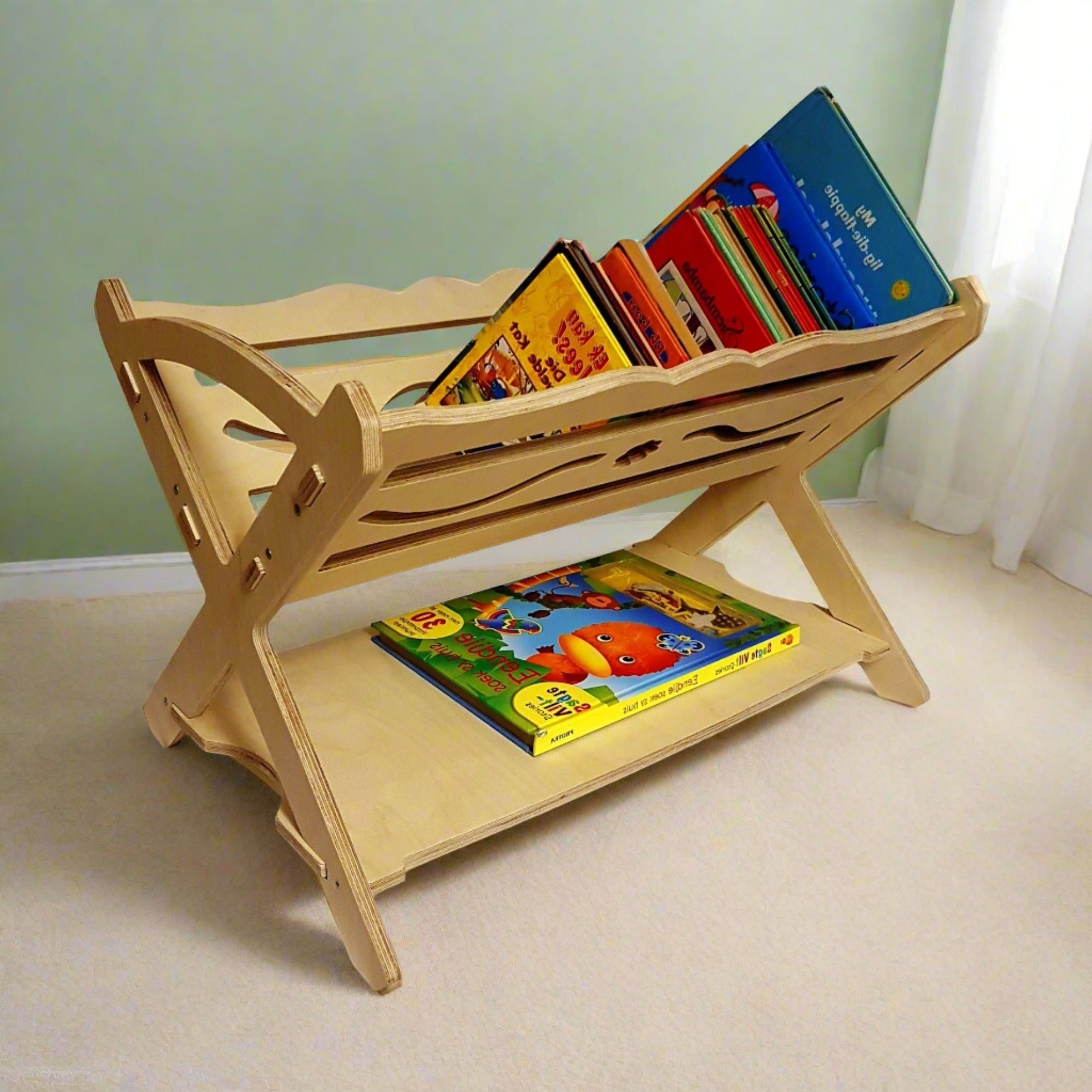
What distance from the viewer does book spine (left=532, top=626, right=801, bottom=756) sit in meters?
1.24

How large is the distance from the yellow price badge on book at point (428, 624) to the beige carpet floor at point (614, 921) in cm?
28

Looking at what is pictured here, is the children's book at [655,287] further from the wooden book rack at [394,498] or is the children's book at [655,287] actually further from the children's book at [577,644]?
the children's book at [577,644]

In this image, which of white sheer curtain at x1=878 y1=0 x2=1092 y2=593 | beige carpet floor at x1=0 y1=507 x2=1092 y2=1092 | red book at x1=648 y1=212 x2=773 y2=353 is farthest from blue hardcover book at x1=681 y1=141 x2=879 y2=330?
white sheer curtain at x1=878 y1=0 x2=1092 y2=593

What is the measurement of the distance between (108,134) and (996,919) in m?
1.59

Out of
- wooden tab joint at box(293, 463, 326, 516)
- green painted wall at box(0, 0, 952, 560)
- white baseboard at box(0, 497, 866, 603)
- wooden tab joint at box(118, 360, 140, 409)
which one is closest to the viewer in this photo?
wooden tab joint at box(293, 463, 326, 516)

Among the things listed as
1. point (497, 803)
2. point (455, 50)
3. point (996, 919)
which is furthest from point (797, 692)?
point (455, 50)

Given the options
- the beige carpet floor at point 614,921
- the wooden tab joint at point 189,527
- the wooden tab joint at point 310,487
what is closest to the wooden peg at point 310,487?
the wooden tab joint at point 310,487

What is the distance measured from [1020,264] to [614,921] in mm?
1556

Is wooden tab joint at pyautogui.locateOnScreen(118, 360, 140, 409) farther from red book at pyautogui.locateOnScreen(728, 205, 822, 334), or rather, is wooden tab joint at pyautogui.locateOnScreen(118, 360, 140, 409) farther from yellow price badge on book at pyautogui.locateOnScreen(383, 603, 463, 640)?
red book at pyautogui.locateOnScreen(728, 205, 822, 334)

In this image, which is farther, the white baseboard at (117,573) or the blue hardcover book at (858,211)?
the white baseboard at (117,573)

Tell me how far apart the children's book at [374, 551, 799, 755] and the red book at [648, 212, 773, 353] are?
393 mm

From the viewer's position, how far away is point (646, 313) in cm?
115

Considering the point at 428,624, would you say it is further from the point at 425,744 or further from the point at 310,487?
the point at 310,487

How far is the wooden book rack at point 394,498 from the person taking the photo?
94 cm
